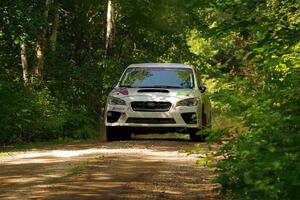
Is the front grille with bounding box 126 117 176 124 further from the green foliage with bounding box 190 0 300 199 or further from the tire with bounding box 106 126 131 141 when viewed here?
the green foliage with bounding box 190 0 300 199

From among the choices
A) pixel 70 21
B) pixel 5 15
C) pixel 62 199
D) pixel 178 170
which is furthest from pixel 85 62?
pixel 62 199

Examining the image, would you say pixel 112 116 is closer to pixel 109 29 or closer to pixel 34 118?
pixel 34 118

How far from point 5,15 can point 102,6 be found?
48.5ft

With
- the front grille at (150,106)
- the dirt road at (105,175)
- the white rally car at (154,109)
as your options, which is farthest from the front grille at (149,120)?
the dirt road at (105,175)

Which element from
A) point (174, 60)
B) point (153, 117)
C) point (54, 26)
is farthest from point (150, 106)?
point (174, 60)

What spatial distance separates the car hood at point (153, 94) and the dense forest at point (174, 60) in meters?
1.77

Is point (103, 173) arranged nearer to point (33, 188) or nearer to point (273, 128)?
point (33, 188)

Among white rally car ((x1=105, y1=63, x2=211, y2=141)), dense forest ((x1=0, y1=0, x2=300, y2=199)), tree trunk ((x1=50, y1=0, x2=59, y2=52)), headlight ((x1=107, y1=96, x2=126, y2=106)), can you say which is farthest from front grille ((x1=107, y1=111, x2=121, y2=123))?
tree trunk ((x1=50, y1=0, x2=59, y2=52))

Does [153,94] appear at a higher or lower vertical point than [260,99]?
lower

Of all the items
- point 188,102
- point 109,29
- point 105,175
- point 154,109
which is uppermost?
point 109,29

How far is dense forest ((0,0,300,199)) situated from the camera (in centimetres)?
546

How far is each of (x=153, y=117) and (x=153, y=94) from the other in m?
0.53

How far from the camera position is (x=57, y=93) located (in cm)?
2641

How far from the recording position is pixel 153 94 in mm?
15992
